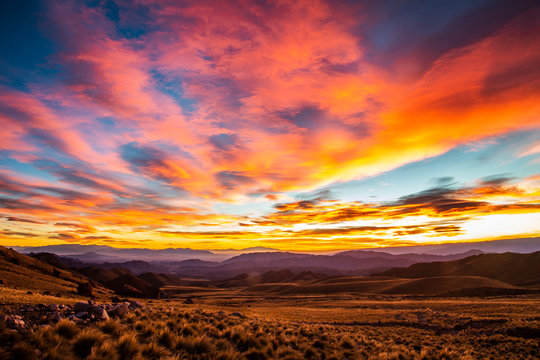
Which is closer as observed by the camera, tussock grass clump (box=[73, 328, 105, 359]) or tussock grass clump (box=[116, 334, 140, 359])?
tussock grass clump (box=[73, 328, 105, 359])

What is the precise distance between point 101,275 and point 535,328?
18718 cm

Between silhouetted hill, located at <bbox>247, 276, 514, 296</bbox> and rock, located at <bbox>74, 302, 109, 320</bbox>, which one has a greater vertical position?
rock, located at <bbox>74, 302, 109, 320</bbox>

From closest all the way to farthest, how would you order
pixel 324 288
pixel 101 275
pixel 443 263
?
pixel 324 288 < pixel 101 275 < pixel 443 263

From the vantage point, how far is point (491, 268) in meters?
159

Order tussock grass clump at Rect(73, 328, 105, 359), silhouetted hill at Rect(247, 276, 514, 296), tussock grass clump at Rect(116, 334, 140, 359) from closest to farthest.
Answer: tussock grass clump at Rect(73, 328, 105, 359) → tussock grass clump at Rect(116, 334, 140, 359) → silhouetted hill at Rect(247, 276, 514, 296)

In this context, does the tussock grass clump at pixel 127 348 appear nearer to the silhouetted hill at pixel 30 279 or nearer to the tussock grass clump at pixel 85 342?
the tussock grass clump at pixel 85 342

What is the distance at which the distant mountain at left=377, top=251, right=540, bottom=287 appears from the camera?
13755 centimetres

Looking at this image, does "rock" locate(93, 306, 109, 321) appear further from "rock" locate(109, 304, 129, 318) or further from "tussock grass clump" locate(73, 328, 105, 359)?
"tussock grass clump" locate(73, 328, 105, 359)

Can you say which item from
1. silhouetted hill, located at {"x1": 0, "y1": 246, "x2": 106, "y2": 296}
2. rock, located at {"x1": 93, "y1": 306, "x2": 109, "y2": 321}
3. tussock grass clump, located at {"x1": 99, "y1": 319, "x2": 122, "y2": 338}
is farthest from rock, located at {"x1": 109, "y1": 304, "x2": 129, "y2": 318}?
silhouetted hill, located at {"x1": 0, "y1": 246, "x2": 106, "y2": 296}

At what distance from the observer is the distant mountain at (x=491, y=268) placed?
137550 mm

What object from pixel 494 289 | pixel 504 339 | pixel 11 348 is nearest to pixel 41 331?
pixel 11 348

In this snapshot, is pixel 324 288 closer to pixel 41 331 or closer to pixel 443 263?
pixel 443 263

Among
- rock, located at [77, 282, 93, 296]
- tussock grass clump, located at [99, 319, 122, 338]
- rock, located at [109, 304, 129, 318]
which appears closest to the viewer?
tussock grass clump, located at [99, 319, 122, 338]

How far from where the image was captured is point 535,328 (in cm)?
2014
